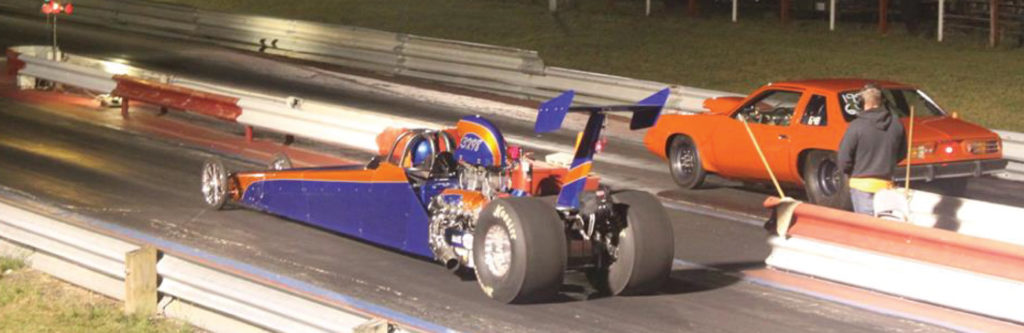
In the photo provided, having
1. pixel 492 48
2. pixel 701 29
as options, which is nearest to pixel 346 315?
pixel 492 48

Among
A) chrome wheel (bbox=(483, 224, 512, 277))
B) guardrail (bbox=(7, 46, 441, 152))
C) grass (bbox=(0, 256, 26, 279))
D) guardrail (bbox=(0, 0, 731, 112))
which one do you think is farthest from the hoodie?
guardrail (bbox=(0, 0, 731, 112))

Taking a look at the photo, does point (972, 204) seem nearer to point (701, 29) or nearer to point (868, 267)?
point (868, 267)

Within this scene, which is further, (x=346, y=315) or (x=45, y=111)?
(x=45, y=111)

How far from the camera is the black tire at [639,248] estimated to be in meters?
11.2

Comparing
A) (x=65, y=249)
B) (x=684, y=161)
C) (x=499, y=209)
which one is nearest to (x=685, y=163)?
(x=684, y=161)

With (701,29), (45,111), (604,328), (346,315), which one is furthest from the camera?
(701,29)

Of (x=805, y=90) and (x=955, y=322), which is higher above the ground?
(x=805, y=90)

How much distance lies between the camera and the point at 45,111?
22.1 m

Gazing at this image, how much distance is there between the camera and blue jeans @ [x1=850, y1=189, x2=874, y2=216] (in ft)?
42.2

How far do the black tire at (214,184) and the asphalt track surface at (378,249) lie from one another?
0.42ft

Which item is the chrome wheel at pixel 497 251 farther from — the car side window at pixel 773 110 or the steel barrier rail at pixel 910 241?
the car side window at pixel 773 110

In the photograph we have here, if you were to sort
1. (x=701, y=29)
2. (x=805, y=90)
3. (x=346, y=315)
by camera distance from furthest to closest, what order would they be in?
1. (x=701, y=29)
2. (x=805, y=90)
3. (x=346, y=315)

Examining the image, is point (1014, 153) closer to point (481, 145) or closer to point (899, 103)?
point (899, 103)

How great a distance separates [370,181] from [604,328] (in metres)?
2.83
